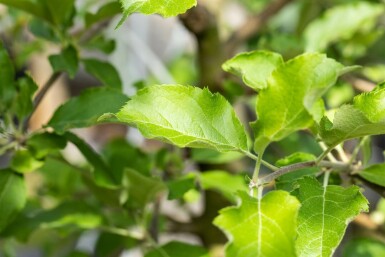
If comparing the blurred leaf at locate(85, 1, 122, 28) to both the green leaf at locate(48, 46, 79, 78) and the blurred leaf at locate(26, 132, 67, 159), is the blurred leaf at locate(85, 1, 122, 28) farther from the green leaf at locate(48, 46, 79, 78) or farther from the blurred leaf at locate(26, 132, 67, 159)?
the blurred leaf at locate(26, 132, 67, 159)

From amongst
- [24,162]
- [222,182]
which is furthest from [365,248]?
[24,162]

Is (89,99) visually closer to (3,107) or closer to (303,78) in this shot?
(3,107)

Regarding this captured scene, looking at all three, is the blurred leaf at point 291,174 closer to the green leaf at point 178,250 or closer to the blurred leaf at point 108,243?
the green leaf at point 178,250

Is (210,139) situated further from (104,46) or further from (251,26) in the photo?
(251,26)

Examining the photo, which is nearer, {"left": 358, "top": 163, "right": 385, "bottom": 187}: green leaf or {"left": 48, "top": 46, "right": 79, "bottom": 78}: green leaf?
{"left": 358, "top": 163, "right": 385, "bottom": 187}: green leaf

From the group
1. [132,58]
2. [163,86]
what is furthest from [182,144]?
[132,58]

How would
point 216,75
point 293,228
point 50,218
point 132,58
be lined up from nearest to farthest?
point 293,228 < point 50,218 < point 216,75 < point 132,58

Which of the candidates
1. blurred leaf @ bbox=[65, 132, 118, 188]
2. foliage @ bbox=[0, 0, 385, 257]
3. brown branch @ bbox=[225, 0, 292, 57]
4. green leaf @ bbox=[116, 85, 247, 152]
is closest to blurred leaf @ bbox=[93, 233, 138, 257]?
foliage @ bbox=[0, 0, 385, 257]

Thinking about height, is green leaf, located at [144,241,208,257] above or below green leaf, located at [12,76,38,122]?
below
